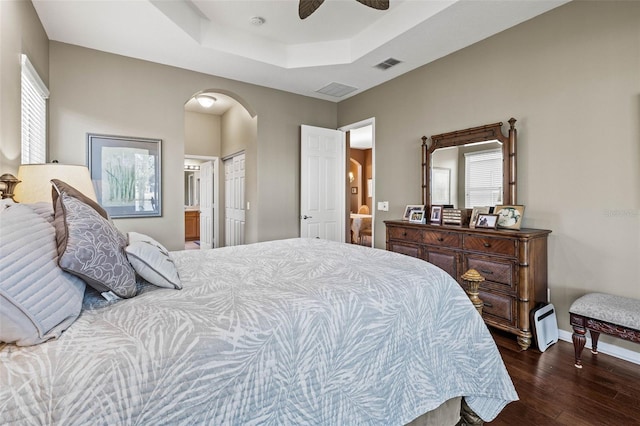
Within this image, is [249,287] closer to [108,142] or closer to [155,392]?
[155,392]

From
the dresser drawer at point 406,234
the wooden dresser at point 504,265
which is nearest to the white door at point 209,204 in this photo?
the dresser drawer at point 406,234

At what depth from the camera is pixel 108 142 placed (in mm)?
3439

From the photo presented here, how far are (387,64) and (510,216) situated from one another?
2228 millimetres

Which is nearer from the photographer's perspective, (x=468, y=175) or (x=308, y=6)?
(x=308, y=6)

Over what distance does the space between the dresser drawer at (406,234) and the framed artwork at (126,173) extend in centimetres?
276

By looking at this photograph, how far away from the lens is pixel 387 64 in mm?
3766

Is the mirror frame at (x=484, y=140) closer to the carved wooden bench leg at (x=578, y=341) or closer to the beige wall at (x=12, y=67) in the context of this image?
the carved wooden bench leg at (x=578, y=341)

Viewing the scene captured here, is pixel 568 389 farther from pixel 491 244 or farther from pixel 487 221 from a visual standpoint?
pixel 487 221

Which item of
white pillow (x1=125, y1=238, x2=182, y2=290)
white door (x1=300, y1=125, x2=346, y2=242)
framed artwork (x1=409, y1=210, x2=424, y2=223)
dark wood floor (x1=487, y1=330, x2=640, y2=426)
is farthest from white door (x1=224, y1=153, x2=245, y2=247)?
dark wood floor (x1=487, y1=330, x2=640, y2=426)

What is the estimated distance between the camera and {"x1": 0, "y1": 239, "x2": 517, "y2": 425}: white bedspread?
778mm

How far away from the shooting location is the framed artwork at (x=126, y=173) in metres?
3.40

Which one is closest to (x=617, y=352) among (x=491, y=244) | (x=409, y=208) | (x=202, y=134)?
(x=491, y=244)

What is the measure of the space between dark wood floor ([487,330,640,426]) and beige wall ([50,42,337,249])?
3236mm

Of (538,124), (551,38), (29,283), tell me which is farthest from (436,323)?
(551,38)
